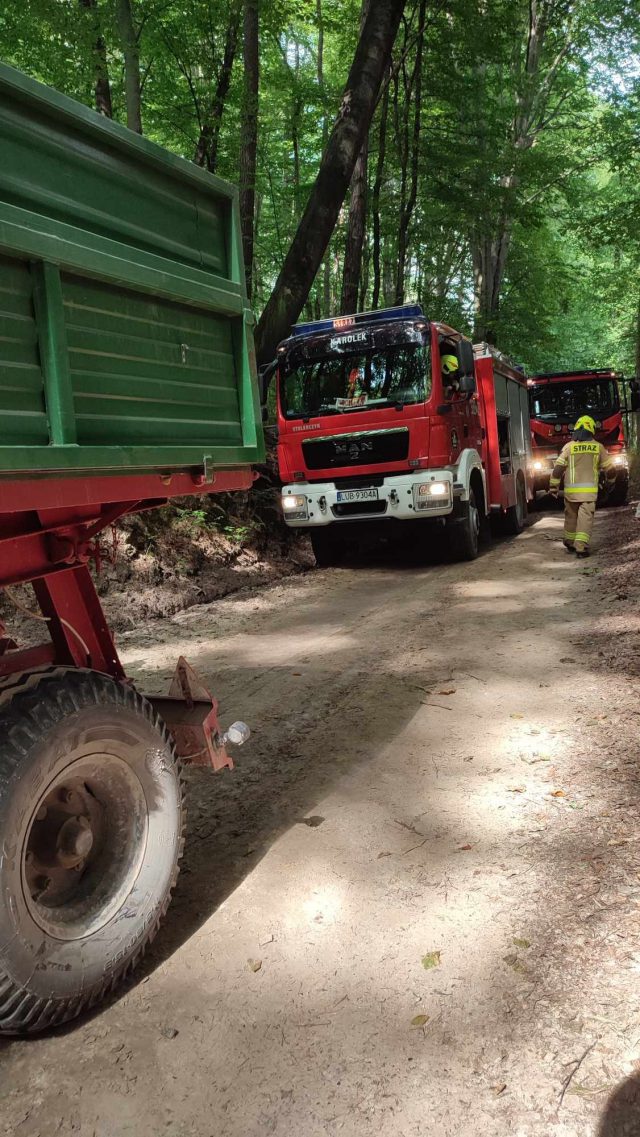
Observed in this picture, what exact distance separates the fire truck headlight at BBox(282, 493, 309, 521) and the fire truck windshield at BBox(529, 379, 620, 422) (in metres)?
9.44

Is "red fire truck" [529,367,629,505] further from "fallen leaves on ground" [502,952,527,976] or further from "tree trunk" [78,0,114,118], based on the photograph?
"fallen leaves on ground" [502,952,527,976]

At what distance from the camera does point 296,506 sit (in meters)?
9.87

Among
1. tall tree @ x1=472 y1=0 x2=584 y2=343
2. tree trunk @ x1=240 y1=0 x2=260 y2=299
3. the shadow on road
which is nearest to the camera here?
the shadow on road

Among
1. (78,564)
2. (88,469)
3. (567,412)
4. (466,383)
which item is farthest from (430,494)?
(567,412)

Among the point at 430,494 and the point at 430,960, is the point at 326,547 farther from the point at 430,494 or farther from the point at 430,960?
the point at 430,960

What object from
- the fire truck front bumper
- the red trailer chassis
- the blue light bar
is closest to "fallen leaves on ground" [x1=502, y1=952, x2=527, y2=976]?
the red trailer chassis

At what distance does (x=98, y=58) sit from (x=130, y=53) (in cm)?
55

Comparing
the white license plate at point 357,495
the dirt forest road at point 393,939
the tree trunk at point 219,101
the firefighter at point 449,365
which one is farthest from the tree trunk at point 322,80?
the dirt forest road at point 393,939

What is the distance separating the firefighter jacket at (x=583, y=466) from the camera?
9945 millimetres

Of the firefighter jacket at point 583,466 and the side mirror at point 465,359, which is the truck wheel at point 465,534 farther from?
the side mirror at point 465,359

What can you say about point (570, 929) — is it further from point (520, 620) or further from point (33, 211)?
point (520, 620)

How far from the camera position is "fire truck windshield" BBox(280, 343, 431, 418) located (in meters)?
9.23

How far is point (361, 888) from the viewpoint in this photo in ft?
9.34

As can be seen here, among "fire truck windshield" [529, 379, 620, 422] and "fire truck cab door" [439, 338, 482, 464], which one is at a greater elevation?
"fire truck windshield" [529, 379, 620, 422]
